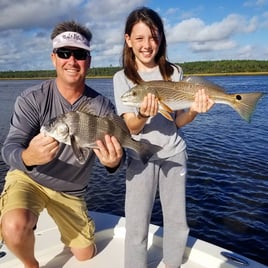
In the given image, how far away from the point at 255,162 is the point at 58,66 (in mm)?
8936

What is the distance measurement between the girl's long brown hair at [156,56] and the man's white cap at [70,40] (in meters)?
0.44

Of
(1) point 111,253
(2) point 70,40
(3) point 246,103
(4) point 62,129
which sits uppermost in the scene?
(2) point 70,40

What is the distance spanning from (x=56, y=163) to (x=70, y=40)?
1.32 m

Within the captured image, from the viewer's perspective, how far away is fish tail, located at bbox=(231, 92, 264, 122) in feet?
12.5

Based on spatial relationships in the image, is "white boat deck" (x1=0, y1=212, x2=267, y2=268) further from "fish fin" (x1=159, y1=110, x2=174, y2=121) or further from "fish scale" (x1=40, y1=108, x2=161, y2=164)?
"fish fin" (x1=159, y1=110, x2=174, y2=121)

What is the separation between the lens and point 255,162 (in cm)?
1112

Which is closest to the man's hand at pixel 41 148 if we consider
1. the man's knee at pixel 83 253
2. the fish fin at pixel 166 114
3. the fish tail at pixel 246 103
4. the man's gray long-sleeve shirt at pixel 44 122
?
the man's gray long-sleeve shirt at pixel 44 122

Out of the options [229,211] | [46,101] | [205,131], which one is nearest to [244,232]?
[229,211]

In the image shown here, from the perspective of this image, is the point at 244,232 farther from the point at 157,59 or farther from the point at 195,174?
the point at 157,59

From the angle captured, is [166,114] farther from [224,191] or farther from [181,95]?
[224,191]

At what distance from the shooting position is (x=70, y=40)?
355 cm

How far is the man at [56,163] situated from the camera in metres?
3.33

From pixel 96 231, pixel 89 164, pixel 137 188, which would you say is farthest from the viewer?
pixel 96 231

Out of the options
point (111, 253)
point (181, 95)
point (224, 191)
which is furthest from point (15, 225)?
point (224, 191)
